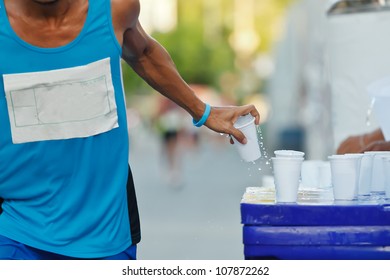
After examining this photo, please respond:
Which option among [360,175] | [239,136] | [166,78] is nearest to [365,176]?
[360,175]

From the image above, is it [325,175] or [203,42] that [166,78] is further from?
[203,42]

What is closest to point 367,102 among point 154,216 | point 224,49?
point 154,216

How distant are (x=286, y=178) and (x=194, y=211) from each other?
9091 mm

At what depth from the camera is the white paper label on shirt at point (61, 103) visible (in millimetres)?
3531

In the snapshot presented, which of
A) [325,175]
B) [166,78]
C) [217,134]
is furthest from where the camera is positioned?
[217,134]

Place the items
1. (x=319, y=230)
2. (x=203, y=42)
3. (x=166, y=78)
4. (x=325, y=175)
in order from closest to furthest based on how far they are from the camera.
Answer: (x=319, y=230), (x=166, y=78), (x=325, y=175), (x=203, y=42)

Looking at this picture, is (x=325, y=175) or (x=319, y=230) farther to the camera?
(x=325, y=175)

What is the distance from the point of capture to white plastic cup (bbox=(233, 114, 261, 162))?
4.03m

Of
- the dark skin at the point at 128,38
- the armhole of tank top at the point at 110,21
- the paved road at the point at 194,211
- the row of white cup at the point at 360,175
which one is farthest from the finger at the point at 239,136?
the paved road at the point at 194,211

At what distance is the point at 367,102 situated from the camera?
250 inches

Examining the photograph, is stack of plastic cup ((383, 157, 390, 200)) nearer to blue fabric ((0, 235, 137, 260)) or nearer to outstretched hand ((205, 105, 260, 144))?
outstretched hand ((205, 105, 260, 144))

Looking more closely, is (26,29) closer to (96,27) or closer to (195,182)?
(96,27)

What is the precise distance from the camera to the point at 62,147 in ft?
11.8
